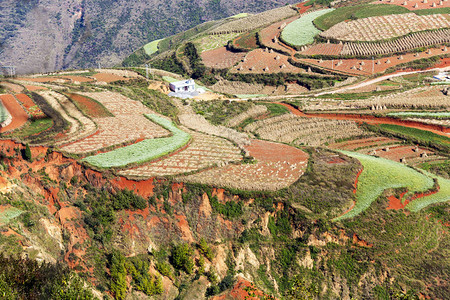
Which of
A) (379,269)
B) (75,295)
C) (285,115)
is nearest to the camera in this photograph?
(75,295)

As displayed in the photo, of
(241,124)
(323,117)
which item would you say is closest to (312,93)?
(323,117)

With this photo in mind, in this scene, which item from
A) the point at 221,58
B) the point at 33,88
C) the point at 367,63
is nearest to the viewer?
the point at 33,88

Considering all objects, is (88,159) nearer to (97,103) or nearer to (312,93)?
(97,103)

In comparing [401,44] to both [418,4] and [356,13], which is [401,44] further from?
[418,4]

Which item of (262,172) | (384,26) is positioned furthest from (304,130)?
(384,26)

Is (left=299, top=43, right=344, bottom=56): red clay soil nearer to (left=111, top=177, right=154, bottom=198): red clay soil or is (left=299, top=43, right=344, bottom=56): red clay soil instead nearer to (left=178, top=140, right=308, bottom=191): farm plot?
(left=178, top=140, right=308, bottom=191): farm plot

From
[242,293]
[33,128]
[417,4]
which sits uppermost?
[33,128]

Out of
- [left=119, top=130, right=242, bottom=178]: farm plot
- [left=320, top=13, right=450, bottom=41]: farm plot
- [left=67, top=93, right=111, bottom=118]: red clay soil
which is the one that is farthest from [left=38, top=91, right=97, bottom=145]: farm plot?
[left=320, top=13, right=450, bottom=41]: farm plot
